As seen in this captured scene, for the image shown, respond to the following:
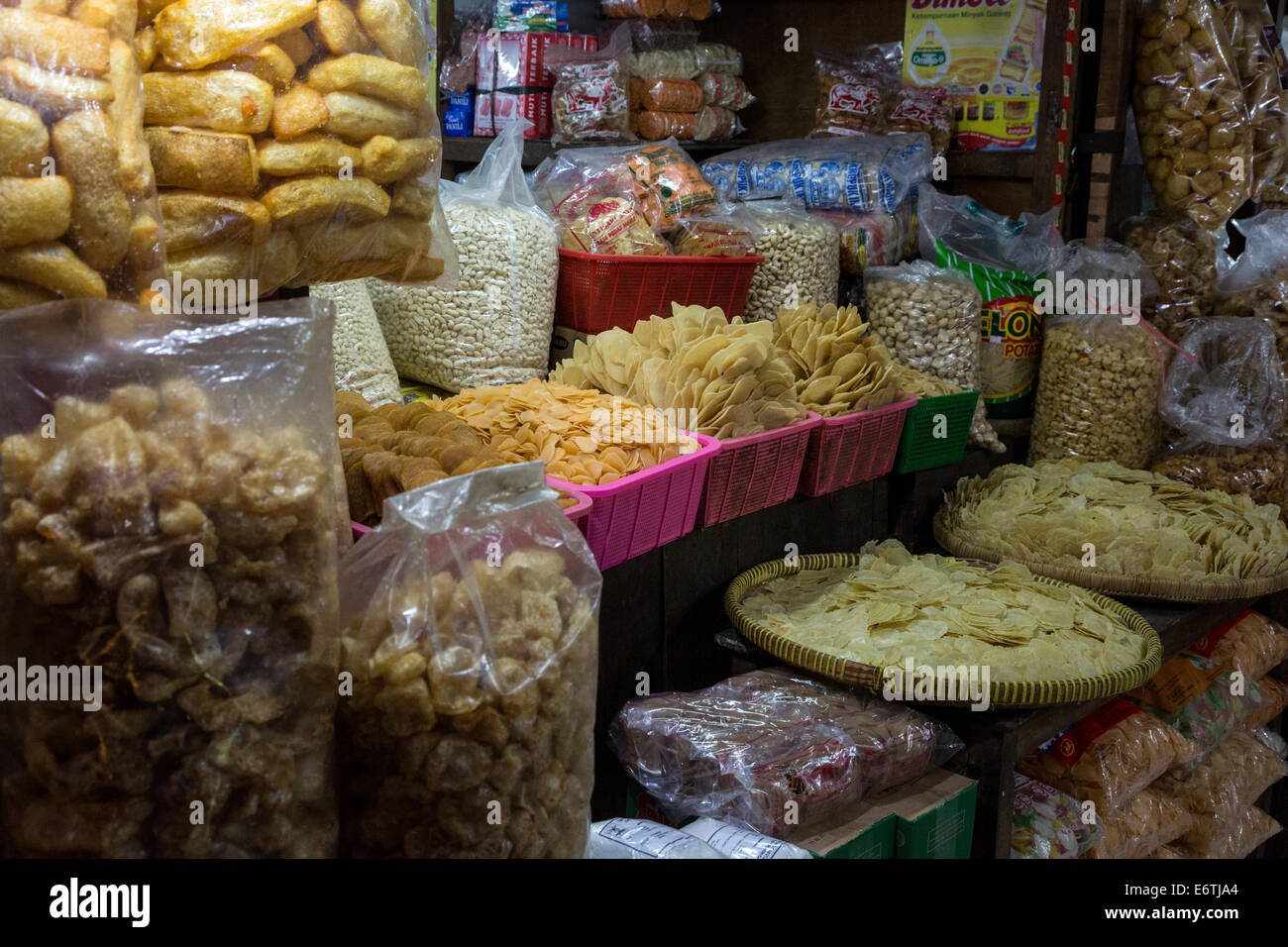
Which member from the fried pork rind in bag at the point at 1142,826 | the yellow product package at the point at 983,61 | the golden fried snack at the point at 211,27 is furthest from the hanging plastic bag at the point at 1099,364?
the golden fried snack at the point at 211,27

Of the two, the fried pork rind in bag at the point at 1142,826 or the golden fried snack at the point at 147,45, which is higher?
the golden fried snack at the point at 147,45

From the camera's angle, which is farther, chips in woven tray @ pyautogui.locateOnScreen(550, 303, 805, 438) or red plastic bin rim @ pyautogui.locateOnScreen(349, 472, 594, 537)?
chips in woven tray @ pyautogui.locateOnScreen(550, 303, 805, 438)

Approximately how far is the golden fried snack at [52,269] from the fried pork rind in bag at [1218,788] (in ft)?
7.18

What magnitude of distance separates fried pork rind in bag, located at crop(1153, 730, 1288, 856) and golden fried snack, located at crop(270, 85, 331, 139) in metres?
2.08

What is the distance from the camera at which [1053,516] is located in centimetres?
240

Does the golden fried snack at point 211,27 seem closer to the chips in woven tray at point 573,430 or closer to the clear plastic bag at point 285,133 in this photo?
the clear plastic bag at point 285,133

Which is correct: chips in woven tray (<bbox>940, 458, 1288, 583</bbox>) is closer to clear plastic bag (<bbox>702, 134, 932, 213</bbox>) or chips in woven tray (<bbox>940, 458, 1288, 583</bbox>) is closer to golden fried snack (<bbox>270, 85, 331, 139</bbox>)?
clear plastic bag (<bbox>702, 134, 932, 213</bbox>)

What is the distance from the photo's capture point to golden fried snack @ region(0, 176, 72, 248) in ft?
2.78

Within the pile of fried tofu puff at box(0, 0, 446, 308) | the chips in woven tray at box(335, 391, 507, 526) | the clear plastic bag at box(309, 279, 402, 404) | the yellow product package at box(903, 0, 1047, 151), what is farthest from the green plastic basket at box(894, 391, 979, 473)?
the pile of fried tofu puff at box(0, 0, 446, 308)

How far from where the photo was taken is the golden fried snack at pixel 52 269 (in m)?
0.87

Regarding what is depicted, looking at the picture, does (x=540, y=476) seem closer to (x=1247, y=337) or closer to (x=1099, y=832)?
(x=1099, y=832)

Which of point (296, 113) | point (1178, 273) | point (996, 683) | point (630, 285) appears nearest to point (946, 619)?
point (996, 683)

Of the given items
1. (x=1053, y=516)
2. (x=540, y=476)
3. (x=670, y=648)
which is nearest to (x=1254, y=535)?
(x=1053, y=516)

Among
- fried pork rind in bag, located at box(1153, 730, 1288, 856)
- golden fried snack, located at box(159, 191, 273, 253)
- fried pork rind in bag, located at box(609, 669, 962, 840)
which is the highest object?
golden fried snack, located at box(159, 191, 273, 253)
